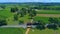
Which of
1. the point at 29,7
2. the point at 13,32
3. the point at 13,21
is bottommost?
the point at 13,32

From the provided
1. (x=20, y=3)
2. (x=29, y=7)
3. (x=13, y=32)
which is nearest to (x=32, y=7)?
(x=29, y=7)

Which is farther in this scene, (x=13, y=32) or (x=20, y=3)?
(x=20, y=3)

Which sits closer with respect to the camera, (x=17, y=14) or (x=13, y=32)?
(x=13, y=32)

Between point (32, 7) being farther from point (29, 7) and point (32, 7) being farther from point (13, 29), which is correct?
point (13, 29)

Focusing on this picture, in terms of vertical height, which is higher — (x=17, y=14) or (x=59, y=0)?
(x=59, y=0)

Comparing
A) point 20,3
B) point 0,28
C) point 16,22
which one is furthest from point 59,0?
point 0,28

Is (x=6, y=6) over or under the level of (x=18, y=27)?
over

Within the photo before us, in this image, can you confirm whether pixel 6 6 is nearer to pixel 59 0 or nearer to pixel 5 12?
pixel 5 12

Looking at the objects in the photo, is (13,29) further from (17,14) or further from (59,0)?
(59,0)
